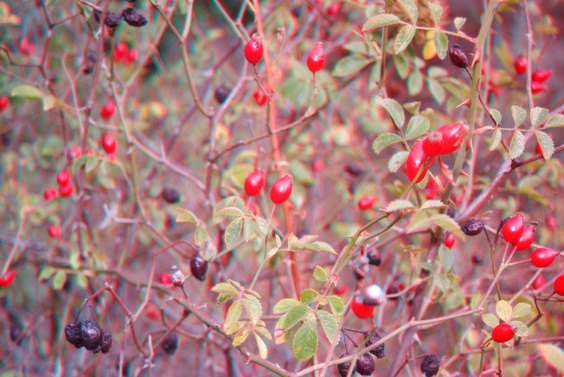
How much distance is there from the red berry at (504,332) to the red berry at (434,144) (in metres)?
0.39

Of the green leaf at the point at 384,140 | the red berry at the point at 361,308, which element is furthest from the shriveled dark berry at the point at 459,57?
the red berry at the point at 361,308

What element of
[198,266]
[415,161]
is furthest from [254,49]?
[198,266]

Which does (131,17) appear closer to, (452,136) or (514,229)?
(452,136)

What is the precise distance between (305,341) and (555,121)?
0.67 metres

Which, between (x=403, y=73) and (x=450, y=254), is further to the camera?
(x=403, y=73)

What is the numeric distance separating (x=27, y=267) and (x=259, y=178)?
1809 millimetres

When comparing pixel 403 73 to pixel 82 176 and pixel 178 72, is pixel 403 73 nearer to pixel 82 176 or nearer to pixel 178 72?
pixel 82 176

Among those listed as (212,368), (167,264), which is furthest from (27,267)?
(212,368)

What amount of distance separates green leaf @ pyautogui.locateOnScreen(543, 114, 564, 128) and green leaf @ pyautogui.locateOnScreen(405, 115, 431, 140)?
24 cm

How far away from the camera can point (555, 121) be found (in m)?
0.98

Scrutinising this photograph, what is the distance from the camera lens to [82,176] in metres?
1.56

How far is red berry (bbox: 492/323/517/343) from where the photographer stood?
3.07 feet

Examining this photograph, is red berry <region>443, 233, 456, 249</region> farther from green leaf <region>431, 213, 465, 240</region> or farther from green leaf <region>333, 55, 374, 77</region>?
green leaf <region>333, 55, 374, 77</region>

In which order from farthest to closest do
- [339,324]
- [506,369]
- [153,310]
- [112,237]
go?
[112,237], [153,310], [506,369], [339,324]
